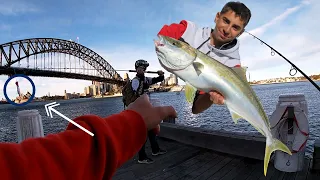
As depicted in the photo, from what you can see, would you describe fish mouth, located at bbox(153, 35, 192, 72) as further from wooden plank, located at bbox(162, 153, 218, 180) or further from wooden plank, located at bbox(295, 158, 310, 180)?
wooden plank, located at bbox(295, 158, 310, 180)

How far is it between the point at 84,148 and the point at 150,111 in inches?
13.6

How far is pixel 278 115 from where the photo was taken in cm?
481

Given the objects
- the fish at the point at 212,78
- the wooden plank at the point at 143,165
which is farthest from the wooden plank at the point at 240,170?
the fish at the point at 212,78

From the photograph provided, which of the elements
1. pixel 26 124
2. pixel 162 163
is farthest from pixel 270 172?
pixel 26 124

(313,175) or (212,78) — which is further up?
(212,78)

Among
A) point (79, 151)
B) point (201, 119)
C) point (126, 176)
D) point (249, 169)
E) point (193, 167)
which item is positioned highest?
point (79, 151)

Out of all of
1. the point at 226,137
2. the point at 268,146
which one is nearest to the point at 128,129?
the point at 268,146

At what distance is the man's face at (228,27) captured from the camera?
1.89 m

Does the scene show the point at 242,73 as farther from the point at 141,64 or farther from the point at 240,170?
the point at 240,170

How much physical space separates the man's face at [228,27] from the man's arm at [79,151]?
3.98 feet

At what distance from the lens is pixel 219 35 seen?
1.89 m

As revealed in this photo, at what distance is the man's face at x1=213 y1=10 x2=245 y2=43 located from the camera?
1.89 meters

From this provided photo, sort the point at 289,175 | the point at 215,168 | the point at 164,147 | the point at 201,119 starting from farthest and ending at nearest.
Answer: the point at 201,119
the point at 164,147
the point at 215,168
the point at 289,175

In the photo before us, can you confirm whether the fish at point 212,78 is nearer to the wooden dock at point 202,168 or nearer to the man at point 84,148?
the man at point 84,148
